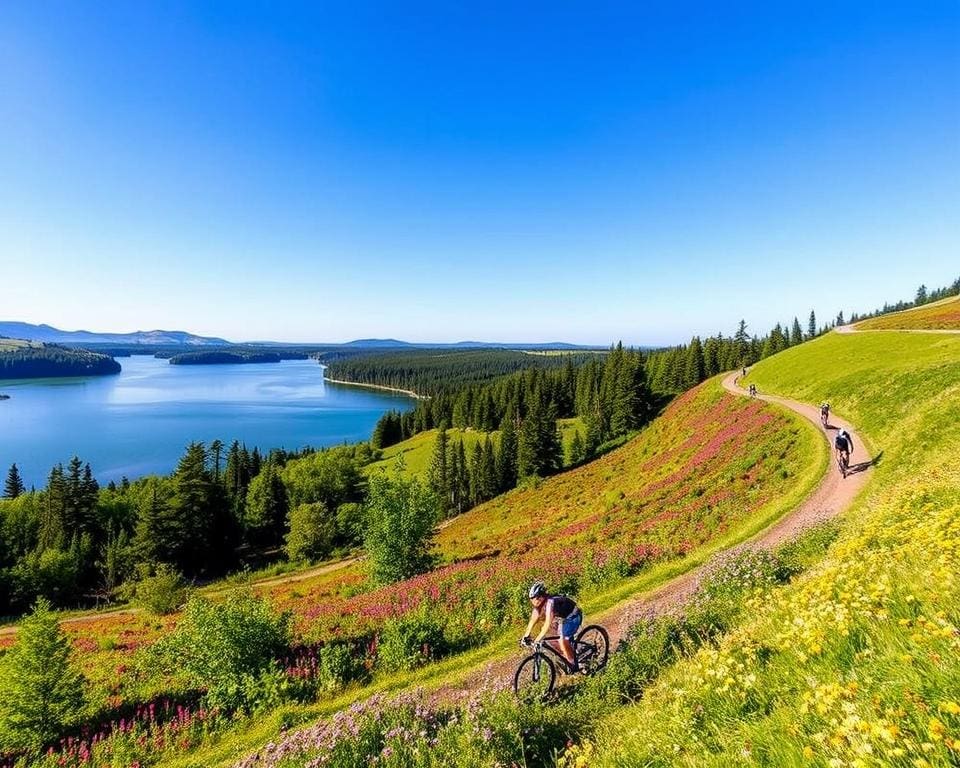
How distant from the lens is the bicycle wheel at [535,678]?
846 cm

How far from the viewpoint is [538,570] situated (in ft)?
→ 59.5

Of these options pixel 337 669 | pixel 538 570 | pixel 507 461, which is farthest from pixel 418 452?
pixel 337 669

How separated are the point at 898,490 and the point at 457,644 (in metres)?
14.5

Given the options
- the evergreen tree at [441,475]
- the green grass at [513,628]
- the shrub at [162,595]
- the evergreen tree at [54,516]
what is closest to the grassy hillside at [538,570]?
the green grass at [513,628]

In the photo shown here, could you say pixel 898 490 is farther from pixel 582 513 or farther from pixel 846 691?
pixel 582 513

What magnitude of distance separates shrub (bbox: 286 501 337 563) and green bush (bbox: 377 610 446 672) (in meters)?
53.2

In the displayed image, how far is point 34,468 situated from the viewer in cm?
10962

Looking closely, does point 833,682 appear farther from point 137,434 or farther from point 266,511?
point 137,434

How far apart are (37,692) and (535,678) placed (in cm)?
1241

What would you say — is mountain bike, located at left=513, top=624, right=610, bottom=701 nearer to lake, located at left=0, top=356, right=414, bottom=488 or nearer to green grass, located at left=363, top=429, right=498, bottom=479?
green grass, located at left=363, top=429, right=498, bottom=479

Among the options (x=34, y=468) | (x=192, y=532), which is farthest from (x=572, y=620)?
(x=34, y=468)

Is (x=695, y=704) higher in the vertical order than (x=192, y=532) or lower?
higher

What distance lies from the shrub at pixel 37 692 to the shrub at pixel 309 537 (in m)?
51.6

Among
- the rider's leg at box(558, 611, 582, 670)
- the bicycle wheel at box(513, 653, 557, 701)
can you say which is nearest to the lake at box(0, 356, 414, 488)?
the bicycle wheel at box(513, 653, 557, 701)
